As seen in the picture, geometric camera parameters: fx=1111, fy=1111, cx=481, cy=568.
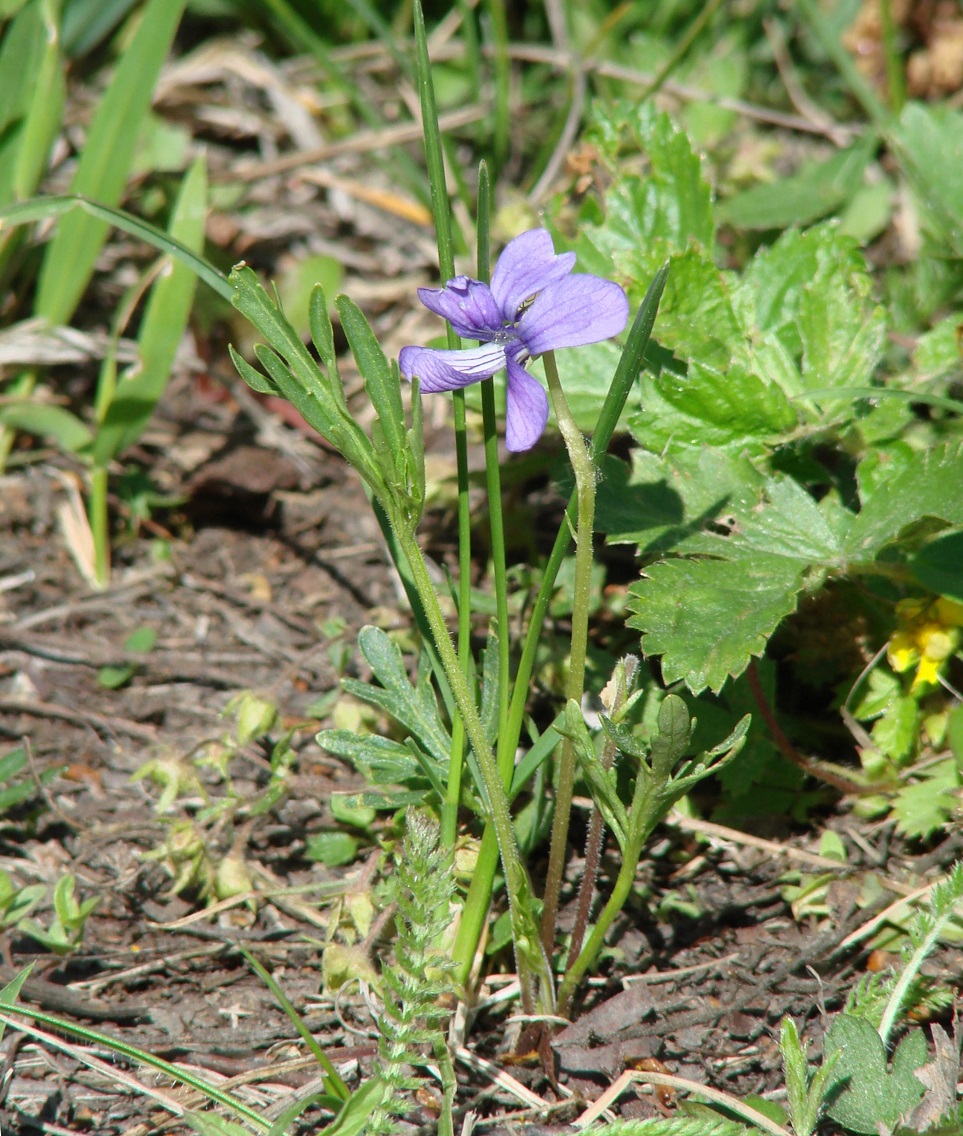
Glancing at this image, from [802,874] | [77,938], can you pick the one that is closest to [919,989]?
[802,874]

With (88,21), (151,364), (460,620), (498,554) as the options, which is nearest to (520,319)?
(498,554)

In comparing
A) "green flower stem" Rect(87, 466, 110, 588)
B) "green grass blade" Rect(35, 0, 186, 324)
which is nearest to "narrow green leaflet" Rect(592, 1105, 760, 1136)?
"green flower stem" Rect(87, 466, 110, 588)

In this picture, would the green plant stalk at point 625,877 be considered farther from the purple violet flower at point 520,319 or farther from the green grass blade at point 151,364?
the green grass blade at point 151,364

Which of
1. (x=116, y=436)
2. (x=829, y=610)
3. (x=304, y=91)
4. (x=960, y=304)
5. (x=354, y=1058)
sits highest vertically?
(x=304, y=91)

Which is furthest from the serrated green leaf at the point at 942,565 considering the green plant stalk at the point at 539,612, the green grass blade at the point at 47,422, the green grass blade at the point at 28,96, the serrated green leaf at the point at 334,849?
the green grass blade at the point at 28,96

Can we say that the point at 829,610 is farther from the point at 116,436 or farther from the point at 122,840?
the point at 116,436

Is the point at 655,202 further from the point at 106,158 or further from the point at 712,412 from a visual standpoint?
the point at 106,158

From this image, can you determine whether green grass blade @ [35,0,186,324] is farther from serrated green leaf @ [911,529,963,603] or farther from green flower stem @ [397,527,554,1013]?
serrated green leaf @ [911,529,963,603]
